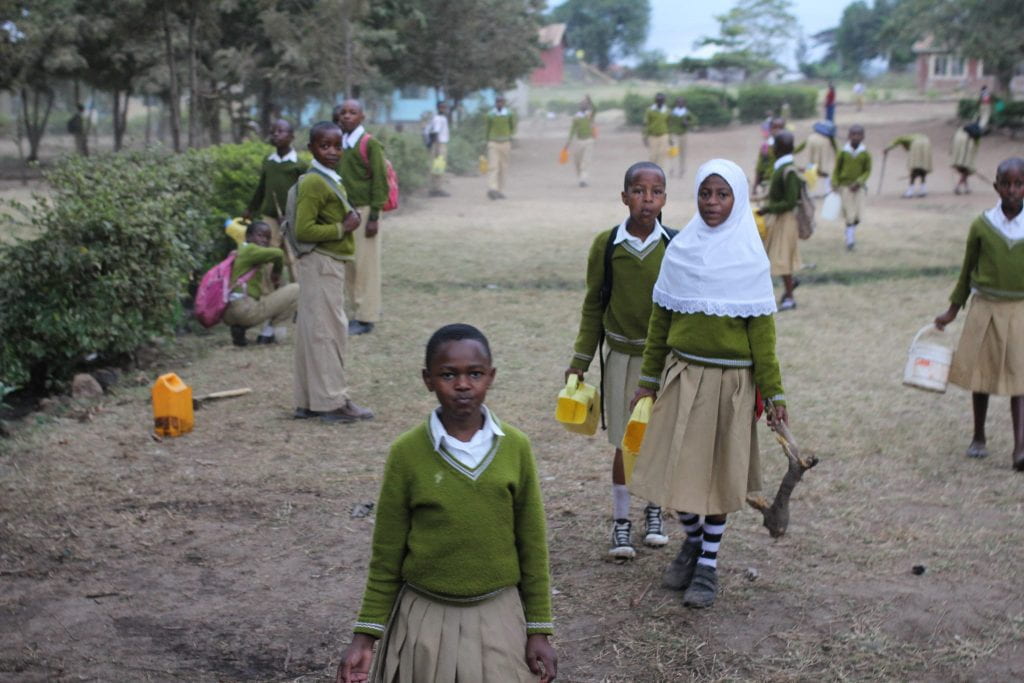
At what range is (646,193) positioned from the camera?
4.60 m

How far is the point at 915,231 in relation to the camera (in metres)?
17.0

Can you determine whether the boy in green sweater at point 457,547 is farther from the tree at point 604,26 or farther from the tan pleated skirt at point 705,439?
the tree at point 604,26

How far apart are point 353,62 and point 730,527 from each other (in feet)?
57.6

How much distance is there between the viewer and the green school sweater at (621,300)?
15.6 ft

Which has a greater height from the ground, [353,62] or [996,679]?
[353,62]

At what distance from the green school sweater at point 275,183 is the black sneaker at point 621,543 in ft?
17.8

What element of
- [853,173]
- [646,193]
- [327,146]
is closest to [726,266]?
[646,193]

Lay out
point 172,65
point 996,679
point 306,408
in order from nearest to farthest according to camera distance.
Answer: point 996,679 < point 306,408 < point 172,65

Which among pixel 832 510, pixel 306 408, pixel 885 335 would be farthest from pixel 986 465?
pixel 306 408

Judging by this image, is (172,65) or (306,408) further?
(172,65)

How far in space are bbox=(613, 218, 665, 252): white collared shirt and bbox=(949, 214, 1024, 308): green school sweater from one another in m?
Result: 2.37

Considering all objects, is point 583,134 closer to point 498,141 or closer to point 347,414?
point 498,141

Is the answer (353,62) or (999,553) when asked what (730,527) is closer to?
(999,553)

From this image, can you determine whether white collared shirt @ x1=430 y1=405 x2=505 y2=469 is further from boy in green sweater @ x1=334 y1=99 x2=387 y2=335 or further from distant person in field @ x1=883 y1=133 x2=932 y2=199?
distant person in field @ x1=883 y1=133 x2=932 y2=199
